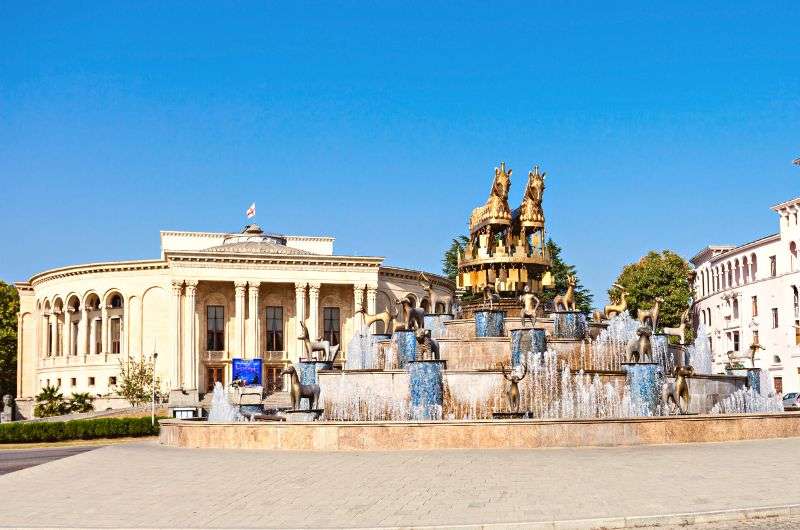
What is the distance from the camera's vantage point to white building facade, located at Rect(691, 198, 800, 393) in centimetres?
7475

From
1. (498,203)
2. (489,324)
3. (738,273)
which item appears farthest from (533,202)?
(738,273)

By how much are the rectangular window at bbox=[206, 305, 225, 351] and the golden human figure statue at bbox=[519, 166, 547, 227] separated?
44200mm

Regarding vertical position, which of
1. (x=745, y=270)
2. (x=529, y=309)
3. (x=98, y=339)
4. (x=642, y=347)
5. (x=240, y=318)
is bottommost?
(x=642, y=347)

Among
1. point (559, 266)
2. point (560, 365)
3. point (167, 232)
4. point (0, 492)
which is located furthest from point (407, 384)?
point (167, 232)

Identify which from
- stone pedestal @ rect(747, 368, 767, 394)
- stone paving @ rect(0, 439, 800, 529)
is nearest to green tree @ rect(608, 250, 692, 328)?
stone pedestal @ rect(747, 368, 767, 394)

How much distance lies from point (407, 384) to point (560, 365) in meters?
5.02

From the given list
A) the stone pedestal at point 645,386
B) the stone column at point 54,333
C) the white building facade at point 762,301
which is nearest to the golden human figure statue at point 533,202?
the stone pedestal at point 645,386

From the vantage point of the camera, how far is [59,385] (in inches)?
3189

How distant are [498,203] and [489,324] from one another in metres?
6.67

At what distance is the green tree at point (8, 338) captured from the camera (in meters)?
93.0

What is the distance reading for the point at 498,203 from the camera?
38188mm

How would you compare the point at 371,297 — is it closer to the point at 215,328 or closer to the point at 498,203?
the point at 215,328

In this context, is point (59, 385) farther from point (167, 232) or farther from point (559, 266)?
point (559, 266)

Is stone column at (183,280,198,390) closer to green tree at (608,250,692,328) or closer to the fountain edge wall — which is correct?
green tree at (608,250,692,328)
